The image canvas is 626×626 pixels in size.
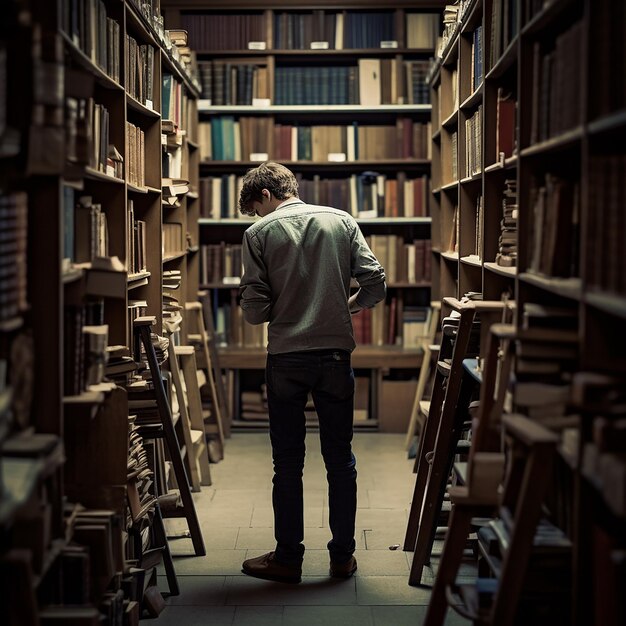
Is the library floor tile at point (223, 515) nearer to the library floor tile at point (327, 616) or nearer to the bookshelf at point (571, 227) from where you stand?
the library floor tile at point (327, 616)

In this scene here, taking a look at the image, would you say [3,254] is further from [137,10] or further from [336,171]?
[336,171]

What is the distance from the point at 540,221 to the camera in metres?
2.73

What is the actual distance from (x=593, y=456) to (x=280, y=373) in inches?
74.4

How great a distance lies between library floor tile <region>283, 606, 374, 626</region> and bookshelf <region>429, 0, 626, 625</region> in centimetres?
101

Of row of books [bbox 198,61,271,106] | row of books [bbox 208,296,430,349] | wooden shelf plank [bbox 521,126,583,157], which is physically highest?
row of books [bbox 198,61,271,106]

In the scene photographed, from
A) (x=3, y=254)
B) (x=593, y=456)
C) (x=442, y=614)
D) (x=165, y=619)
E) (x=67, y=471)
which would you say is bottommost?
(x=165, y=619)

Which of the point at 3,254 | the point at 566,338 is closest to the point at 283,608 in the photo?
the point at 566,338

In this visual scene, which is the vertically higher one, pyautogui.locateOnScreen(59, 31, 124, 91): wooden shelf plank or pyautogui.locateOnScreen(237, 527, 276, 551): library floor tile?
pyautogui.locateOnScreen(59, 31, 124, 91): wooden shelf plank

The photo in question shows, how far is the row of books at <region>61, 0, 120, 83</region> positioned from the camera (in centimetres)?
298

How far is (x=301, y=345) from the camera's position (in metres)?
3.77

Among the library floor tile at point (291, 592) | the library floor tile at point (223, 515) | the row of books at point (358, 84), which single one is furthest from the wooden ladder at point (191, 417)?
the row of books at point (358, 84)

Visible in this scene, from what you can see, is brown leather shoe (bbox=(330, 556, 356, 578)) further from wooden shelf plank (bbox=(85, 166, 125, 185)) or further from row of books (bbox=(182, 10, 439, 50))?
row of books (bbox=(182, 10, 439, 50))

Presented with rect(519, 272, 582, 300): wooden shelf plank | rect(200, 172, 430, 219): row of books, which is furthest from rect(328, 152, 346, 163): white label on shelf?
rect(519, 272, 582, 300): wooden shelf plank

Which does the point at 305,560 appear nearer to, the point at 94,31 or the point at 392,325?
the point at 94,31
